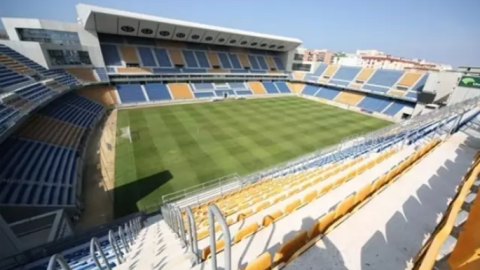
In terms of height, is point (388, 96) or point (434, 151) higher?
point (388, 96)

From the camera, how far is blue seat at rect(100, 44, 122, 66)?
27505 millimetres

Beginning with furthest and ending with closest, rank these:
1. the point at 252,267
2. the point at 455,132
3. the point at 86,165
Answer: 1. the point at 86,165
2. the point at 455,132
3. the point at 252,267

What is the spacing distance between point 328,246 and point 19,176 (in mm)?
13299

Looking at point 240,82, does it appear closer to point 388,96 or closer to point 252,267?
point 388,96

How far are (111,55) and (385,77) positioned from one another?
39.0 meters

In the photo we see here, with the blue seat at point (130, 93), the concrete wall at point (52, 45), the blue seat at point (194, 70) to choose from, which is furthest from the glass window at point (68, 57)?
the blue seat at point (194, 70)

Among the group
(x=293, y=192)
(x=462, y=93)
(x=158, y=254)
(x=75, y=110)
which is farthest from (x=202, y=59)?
(x=158, y=254)

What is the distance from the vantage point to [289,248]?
290cm

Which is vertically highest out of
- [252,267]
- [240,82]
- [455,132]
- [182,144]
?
[240,82]

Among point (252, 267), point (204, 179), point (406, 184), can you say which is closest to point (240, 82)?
point (204, 179)

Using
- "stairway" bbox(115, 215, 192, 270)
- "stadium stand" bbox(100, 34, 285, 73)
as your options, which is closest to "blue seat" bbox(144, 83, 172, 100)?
"stadium stand" bbox(100, 34, 285, 73)

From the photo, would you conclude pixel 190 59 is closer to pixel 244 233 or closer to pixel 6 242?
pixel 6 242

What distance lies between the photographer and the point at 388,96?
28469mm

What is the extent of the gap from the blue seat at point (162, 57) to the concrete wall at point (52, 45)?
7497 mm
